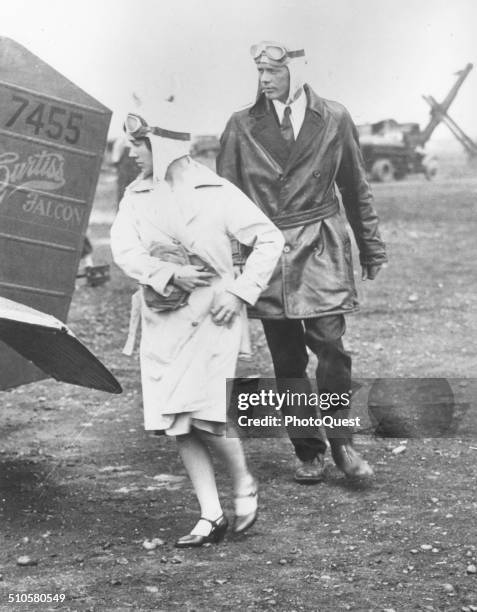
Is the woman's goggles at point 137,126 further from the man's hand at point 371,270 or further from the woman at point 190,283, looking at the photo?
A: the man's hand at point 371,270

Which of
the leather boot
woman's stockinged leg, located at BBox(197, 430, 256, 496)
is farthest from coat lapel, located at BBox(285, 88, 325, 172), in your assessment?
woman's stockinged leg, located at BBox(197, 430, 256, 496)

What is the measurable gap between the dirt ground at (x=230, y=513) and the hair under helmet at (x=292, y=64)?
167 cm

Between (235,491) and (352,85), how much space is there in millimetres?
2332

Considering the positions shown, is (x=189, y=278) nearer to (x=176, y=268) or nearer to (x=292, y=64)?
(x=176, y=268)

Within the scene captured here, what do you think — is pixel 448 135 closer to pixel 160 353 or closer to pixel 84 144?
pixel 84 144

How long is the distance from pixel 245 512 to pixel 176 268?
948 millimetres

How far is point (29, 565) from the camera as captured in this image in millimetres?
3875

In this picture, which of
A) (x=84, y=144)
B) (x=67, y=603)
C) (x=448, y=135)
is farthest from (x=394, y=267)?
(x=67, y=603)

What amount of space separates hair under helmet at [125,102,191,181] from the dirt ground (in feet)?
4.55

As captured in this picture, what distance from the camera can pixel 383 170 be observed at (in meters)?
12.1

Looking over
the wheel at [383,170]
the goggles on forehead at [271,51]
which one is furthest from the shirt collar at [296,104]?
the wheel at [383,170]

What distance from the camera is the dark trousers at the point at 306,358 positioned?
4645mm

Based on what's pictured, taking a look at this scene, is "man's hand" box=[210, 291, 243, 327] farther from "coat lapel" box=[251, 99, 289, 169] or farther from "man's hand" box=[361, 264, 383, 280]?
"man's hand" box=[361, 264, 383, 280]

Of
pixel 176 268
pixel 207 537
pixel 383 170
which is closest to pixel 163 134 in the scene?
pixel 176 268
